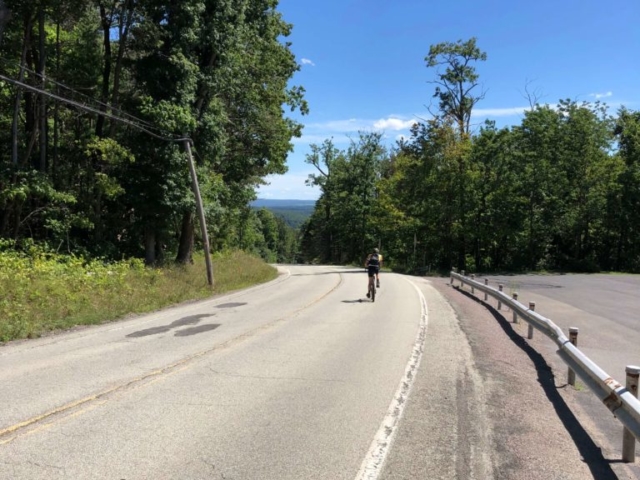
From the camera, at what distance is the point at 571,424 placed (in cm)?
567

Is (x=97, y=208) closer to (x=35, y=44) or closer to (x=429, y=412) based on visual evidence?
(x=35, y=44)

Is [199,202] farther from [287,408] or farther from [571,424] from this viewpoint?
[571,424]

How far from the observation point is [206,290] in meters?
18.9

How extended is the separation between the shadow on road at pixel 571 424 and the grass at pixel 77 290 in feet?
32.3

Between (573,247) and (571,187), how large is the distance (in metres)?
5.79

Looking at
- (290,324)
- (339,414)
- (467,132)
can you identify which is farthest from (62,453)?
(467,132)

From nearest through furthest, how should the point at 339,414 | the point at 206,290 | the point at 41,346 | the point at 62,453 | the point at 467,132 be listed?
1. the point at 62,453
2. the point at 339,414
3. the point at 41,346
4. the point at 206,290
5. the point at 467,132

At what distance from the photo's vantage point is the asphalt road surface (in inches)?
170

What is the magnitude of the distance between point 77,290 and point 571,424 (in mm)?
13147

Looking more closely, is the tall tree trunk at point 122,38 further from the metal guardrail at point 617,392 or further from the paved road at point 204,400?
the metal guardrail at point 617,392

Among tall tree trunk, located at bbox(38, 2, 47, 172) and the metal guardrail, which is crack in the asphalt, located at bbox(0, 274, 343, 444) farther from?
tall tree trunk, located at bbox(38, 2, 47, 172)

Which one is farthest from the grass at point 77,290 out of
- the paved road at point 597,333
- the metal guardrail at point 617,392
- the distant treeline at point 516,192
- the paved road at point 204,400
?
the distant treeline at point 516,192

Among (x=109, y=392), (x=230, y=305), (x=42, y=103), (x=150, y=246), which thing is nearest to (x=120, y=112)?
(x=42, y=103)

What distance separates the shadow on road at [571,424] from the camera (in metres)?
4.53
